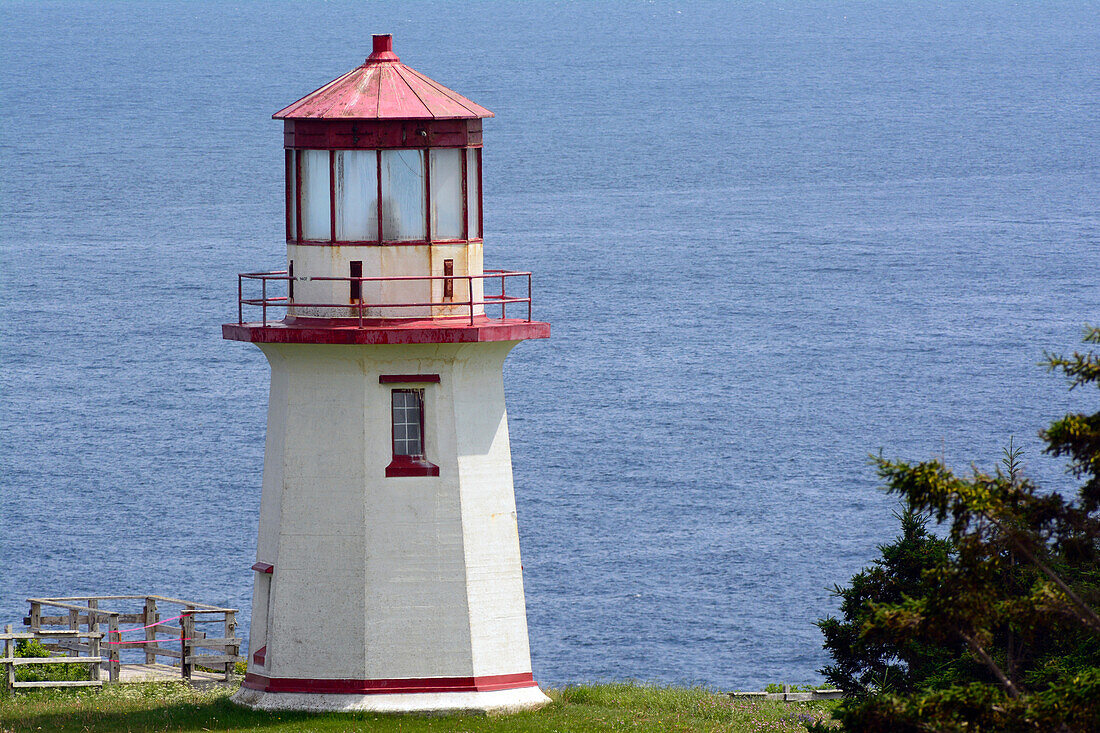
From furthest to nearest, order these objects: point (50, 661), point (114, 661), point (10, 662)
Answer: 1. point (114, 661)
2. point (10, 662)
3. point (50, 661)

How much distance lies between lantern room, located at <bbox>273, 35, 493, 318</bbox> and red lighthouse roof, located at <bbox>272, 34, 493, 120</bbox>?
20 millimetres

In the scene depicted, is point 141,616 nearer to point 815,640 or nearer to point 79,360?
point 815,640

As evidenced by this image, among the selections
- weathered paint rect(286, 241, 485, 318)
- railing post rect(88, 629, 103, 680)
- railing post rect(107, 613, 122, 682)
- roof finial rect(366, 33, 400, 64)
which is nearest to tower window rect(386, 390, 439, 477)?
weathered paint rect(286, 241, 485, 318)

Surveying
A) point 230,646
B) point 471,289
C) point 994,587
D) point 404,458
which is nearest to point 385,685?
Answer: point 404,458

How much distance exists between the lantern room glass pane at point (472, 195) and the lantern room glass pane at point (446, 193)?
121mm

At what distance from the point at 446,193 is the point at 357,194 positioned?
117 centimetres

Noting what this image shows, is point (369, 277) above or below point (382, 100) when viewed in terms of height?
below

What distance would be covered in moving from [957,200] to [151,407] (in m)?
112

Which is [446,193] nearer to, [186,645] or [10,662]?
[186,645]

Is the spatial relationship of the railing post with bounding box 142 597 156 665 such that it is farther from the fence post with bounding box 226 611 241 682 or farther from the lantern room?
the lantern room

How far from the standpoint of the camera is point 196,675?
27.7 m

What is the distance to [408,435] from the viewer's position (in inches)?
940

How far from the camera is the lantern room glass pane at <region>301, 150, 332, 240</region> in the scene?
23953 mm

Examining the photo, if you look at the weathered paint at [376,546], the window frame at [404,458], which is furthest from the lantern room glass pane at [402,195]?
the window frame at [404,458]
